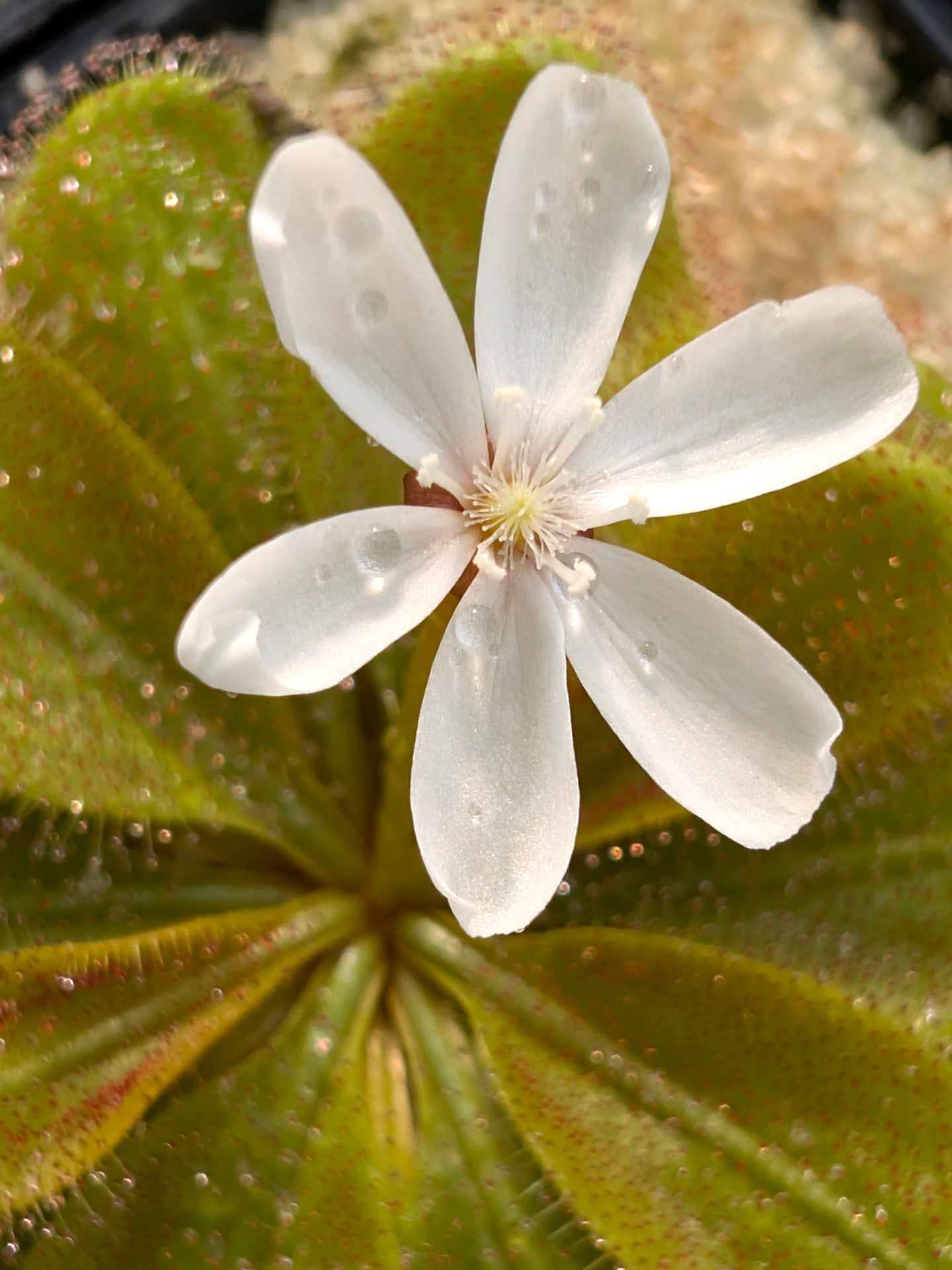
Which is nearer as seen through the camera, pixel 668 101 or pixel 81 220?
pixel 81 220

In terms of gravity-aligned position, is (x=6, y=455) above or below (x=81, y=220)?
below

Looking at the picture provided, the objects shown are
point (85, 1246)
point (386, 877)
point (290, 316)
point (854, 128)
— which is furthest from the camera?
point (854, 128)

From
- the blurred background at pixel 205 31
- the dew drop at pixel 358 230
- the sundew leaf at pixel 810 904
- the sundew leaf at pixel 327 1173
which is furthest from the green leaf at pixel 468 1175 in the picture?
the blurred background at pixel 205 31

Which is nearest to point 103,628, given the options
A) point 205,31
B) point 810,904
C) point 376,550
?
point 376,550

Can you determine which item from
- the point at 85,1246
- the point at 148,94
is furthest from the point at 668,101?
the point at 85,1246

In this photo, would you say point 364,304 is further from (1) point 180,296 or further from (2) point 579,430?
(1) point 180,296

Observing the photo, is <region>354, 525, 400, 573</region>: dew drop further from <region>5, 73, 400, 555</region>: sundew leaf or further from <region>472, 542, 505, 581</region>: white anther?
<region>5, 73, 400, 555</region>: sundew leaf

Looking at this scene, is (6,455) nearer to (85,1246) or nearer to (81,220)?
(81,220)

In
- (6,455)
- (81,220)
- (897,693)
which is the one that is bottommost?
(897,693)

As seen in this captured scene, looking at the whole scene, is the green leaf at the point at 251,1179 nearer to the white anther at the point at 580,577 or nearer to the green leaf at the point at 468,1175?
the green leaf at the point at 468,1175
